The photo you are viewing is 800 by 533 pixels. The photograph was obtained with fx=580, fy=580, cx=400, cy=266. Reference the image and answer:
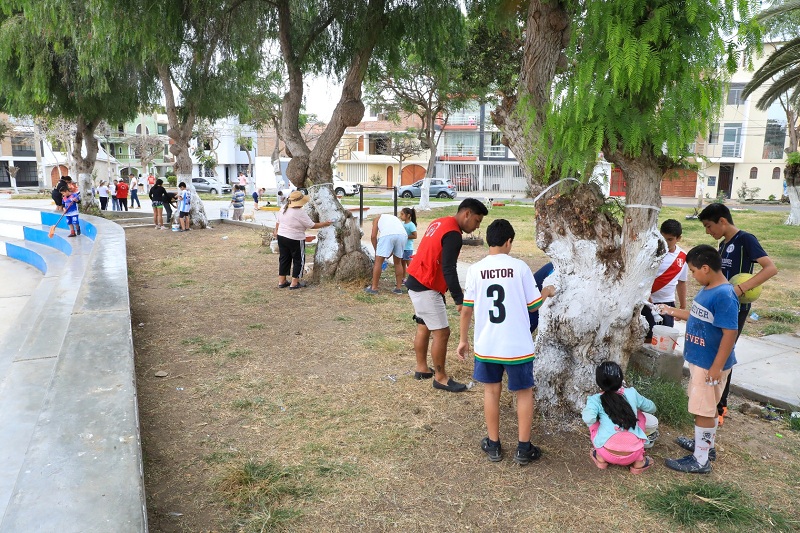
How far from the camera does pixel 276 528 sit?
2982 millimetres

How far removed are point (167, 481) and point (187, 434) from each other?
2.04ft

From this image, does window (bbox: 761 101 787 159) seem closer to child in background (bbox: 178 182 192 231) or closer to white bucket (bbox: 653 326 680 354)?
child in background (bbox: 178 182 192 231)

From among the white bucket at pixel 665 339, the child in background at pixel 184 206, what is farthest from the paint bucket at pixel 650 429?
the child in background at pixel 184 206

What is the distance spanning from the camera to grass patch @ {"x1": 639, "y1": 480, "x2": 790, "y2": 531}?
3.01m

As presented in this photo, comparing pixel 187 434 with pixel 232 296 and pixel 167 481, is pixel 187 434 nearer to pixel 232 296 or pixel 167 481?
pixel 167 481

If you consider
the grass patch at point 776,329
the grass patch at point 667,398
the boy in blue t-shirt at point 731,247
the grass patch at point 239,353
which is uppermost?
the boy in blue t-shirt at point 731,247

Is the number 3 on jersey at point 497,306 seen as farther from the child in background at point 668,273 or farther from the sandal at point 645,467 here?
the child in background at point 668,273

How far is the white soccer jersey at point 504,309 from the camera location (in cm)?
346

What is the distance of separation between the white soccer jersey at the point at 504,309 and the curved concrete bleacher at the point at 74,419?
2.03 m

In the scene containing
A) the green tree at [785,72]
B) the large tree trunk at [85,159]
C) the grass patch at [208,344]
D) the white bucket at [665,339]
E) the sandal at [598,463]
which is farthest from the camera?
the large tree trunk at [85,159]

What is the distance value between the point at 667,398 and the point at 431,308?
190 cm

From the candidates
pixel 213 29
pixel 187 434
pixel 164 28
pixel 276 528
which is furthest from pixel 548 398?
pixel 213 29

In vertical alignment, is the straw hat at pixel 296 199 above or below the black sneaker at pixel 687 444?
above

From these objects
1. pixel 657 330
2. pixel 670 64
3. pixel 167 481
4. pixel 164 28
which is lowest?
pixel 167 481
